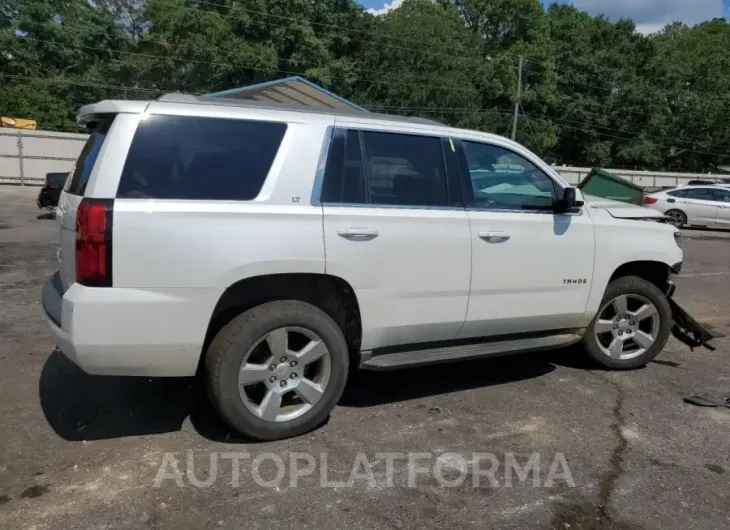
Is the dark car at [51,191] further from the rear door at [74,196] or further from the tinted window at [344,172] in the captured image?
the tinted window at [344,172]

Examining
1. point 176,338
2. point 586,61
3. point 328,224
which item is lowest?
point 176,338

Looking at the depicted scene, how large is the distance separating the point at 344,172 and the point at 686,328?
353cm

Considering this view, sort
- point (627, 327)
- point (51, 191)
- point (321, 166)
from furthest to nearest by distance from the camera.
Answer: point (51, 191)
point (627, 327)
point (321, 166)

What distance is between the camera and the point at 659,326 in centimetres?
548

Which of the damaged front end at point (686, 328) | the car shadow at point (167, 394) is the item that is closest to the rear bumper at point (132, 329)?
the car shadow at point (167, 394)

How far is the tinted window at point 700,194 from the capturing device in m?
20.6

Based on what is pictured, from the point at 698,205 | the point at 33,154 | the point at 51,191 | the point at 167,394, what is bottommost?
the point at 698,205

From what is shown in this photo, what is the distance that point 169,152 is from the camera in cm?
366

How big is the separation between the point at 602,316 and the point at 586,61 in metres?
62.7

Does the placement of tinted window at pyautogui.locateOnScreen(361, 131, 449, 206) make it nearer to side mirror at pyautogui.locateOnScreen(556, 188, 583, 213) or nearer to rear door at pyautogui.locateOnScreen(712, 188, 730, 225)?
side mirror at pyautogui.locateOnScreen(556, 188, 583, 213)

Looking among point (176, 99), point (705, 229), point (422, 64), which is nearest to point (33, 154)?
point (705, 229)

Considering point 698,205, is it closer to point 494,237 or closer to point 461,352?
point 494,237

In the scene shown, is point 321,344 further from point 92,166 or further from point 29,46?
point 29,46

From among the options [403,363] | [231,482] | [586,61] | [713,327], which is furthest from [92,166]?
[586,61]
